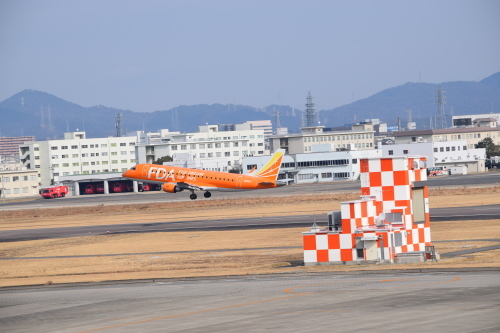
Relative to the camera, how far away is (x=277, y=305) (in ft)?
64.6

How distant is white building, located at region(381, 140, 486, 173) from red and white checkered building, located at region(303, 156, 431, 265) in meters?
163

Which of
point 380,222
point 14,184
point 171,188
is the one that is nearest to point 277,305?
point 380,222

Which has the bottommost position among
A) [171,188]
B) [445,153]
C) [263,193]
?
[263,193]

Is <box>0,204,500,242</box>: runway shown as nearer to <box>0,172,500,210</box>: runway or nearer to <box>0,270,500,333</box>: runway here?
<box>0,270,500,333</box>: runway

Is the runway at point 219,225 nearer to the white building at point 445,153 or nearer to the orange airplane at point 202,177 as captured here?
the orange airplane at point 202,177

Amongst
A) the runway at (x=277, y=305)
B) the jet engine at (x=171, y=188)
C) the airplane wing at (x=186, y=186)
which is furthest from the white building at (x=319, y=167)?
the runway at (x=277, y=305)

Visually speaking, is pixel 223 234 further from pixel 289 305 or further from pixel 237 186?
pixel 237 186

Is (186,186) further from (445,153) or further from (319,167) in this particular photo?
(445,153)

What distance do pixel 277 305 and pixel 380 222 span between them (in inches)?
417

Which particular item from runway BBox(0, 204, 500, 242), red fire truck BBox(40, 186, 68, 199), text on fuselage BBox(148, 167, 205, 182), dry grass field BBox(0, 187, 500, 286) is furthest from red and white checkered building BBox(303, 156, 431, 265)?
red fire truck BBox(40, 186, 68, 199)

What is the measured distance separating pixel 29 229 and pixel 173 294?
160ft

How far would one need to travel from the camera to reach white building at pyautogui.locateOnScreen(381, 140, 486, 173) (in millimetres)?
191750

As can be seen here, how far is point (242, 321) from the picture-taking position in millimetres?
17578

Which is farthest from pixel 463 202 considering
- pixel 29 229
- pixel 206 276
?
pixel 206 276
